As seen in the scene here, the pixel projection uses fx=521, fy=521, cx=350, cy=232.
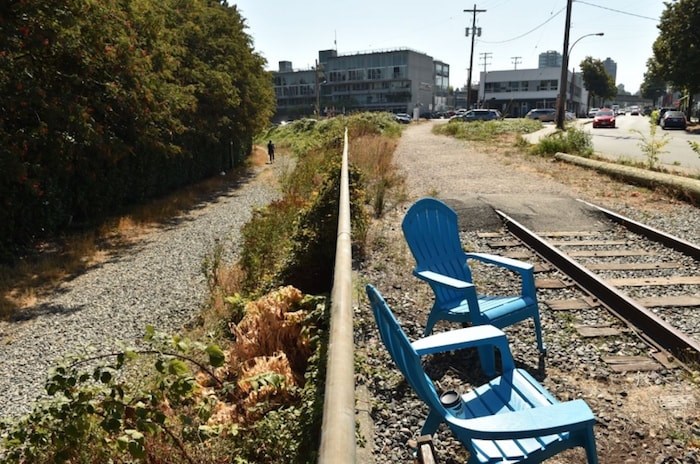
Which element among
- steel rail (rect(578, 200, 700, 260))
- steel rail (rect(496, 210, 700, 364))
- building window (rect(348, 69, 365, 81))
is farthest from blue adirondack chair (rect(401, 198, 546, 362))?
building window (rect(348, 69, 365, 81))

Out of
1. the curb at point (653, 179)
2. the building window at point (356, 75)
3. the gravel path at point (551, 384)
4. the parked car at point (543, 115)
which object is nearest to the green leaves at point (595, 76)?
the parked car at point (543, 115)

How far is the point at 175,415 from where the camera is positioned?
148 inches

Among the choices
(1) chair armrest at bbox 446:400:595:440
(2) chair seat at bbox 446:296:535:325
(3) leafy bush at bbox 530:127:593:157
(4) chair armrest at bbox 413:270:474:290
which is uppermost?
(3) leafy bush at bbox 530:127:593:157

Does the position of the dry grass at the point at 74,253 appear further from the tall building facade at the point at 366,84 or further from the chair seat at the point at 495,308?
the tall building facade at the point at 366,84

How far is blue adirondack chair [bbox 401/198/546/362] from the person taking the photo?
4.10 metres

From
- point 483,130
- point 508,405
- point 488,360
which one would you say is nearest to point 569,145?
point 483,130

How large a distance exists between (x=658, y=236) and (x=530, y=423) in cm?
695

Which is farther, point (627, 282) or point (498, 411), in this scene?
point (627, 282)

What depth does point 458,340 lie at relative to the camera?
2.87m

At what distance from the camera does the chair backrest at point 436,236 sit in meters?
4.70

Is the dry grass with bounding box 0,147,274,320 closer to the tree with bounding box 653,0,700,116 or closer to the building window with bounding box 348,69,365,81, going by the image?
the tree with bounding box 653,0,700,116

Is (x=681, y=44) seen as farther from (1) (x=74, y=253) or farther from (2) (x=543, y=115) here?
(1) (x=74, y=253)

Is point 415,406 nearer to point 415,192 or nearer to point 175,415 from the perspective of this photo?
point 175,415

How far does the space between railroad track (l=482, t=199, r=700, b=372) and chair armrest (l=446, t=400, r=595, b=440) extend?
84.9 inches
